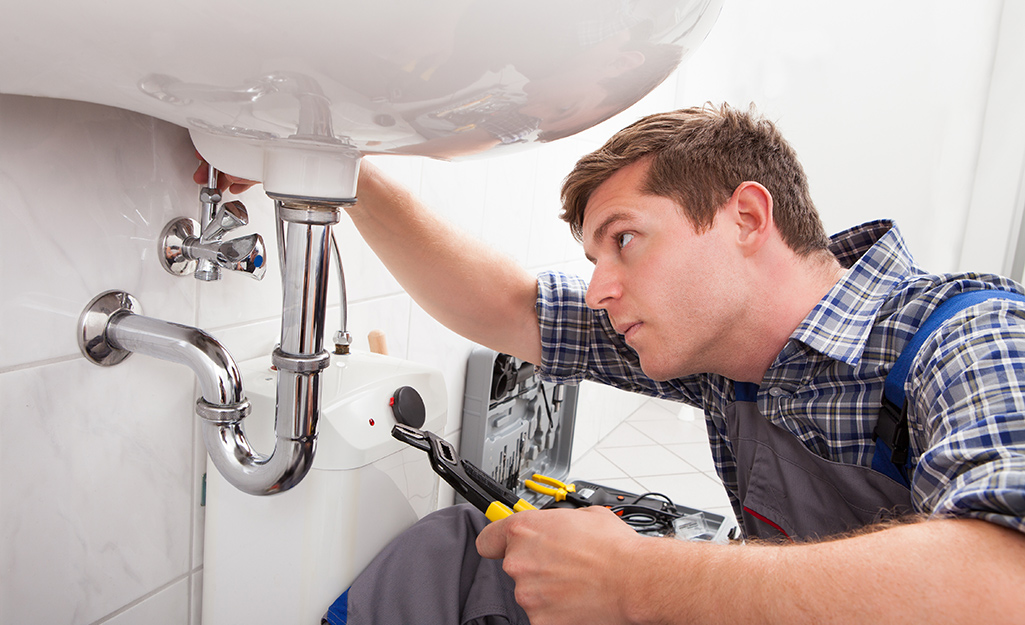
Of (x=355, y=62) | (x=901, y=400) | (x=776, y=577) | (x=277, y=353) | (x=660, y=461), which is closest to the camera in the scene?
(x=355, y=62)

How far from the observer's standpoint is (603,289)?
82 centimetres

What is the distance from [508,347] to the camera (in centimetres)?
101

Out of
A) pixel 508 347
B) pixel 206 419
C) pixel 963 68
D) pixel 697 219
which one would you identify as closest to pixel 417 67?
pixel 206 419

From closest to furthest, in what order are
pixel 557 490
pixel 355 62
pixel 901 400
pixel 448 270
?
pixel 355 62
pixel 901 400
pixel 448 270
pixel 557 490

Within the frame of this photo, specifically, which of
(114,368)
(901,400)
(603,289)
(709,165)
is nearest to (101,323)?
(114,368)

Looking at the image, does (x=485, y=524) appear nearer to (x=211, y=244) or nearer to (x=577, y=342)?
(x=577, y=342)

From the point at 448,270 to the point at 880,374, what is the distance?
1.74 ft

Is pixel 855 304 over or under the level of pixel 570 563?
over

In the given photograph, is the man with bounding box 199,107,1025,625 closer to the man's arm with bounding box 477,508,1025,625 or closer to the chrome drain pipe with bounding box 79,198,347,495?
the man's arm with bounding box 477,508,1025,625

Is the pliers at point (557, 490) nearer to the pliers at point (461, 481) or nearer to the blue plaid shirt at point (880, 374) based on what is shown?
the blue plaid shirt at point (880, 374)

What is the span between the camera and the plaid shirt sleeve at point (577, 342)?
964mm

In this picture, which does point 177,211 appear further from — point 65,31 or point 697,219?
point 697,219

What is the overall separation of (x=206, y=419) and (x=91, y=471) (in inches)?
6.7

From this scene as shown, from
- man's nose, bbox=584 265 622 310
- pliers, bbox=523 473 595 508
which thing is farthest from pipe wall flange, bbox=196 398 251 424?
pliers, bbox=523 473 595 508
